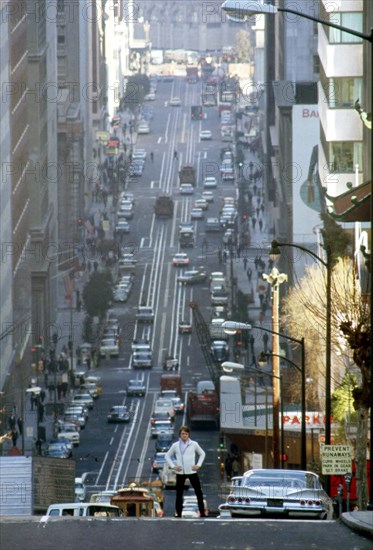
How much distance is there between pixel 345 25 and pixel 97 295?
81996mm

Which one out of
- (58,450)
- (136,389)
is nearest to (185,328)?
(136,389)

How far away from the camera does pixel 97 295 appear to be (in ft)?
574

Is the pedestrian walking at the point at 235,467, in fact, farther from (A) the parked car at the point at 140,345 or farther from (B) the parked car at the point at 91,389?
(A) the parked car at the point at 140,345

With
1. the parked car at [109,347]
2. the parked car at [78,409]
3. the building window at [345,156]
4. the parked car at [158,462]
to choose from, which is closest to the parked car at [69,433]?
the parked car at [78,409]

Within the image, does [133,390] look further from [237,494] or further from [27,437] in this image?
[237,494]

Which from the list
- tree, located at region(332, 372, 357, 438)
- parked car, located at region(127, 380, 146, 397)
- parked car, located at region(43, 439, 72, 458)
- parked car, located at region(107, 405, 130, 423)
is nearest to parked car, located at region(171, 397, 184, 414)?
parked car, located at region(107, 405, 130, 423)

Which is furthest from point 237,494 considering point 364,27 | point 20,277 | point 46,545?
point 20,277

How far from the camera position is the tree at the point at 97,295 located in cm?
17350

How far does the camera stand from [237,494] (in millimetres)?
35625

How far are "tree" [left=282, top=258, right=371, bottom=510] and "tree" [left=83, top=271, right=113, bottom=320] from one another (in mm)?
80362

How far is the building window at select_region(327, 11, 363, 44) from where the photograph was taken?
306 feet

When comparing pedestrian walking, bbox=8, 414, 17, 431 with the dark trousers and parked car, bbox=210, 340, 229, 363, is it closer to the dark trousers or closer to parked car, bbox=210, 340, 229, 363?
parked car, bbox=210, 340, 229, 363

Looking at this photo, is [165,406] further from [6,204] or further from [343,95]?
[343,95]

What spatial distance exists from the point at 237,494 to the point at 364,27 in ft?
178
